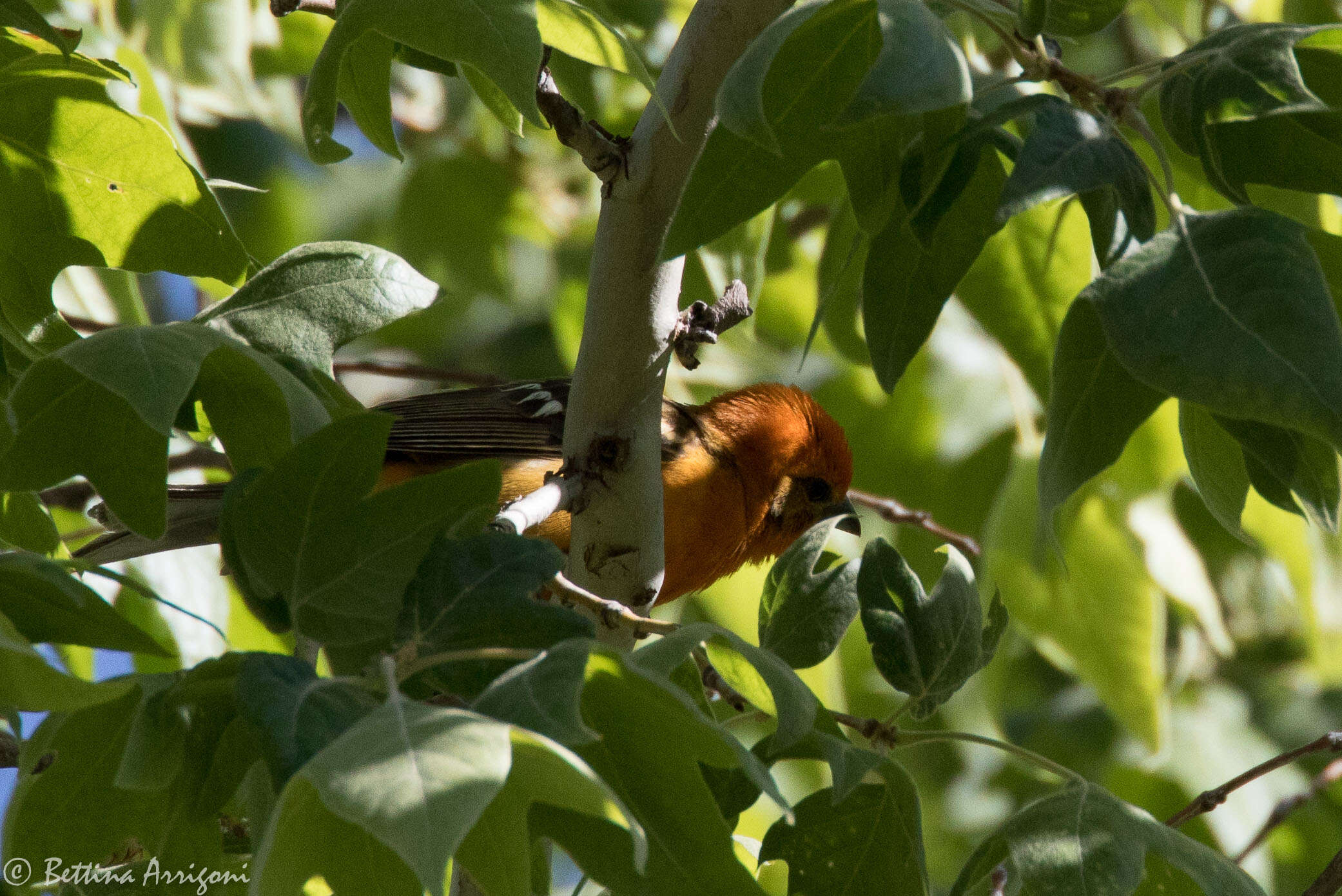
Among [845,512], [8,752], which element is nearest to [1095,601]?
[845,512]

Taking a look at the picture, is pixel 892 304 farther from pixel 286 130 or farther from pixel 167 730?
pixel 286 130

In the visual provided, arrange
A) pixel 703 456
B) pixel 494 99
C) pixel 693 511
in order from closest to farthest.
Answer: pixel 494 99 → pixel 693 511 → pixel 703 456

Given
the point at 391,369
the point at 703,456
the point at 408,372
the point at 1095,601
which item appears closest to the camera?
the point at 1095,601

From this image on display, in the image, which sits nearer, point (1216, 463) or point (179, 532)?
point (1216, 463)

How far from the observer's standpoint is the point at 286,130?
4059 mm

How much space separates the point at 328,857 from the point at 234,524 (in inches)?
16.2

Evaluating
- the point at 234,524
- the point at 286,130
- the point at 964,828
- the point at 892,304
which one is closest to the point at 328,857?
the point at 234,524

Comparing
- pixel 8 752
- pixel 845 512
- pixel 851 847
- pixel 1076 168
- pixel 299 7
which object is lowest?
pixel 845 512

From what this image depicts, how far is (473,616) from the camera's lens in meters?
1.41

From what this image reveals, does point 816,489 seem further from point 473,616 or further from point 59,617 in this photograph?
point 59,617

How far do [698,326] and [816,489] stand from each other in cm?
238

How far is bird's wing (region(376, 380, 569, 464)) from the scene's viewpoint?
4.46 meters

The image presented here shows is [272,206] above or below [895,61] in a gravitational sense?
below

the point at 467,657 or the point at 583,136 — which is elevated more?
the point at 583,136
